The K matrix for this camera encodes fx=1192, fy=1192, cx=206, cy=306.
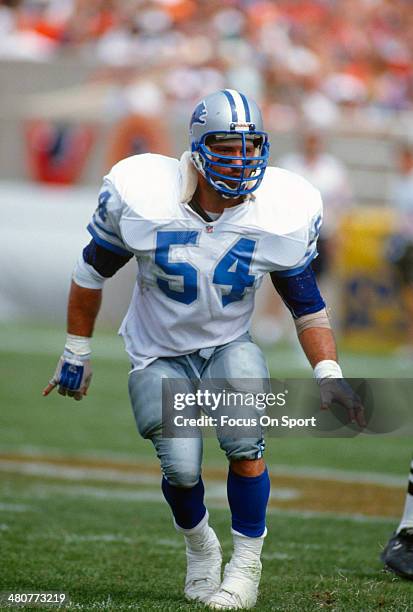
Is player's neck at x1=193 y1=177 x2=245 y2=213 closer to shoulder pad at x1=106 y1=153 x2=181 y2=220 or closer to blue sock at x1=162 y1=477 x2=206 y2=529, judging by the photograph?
shoulder pad at x1=106 y1=153 x2=181 y2=220

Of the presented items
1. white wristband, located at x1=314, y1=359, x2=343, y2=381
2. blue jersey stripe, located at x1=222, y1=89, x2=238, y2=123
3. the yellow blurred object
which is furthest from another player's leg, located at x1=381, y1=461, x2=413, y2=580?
the yellow blurred object

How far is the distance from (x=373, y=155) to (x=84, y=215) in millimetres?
4076

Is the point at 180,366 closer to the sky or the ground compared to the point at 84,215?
closer to the sky

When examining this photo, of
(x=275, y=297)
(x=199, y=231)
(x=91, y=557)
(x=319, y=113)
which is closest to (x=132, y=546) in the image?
(x=91, y=557)

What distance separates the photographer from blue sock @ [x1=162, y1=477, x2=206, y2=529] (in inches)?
143

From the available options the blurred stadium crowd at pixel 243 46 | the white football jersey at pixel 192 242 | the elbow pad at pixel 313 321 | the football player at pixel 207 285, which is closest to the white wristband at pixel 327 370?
the football player at pixel 207 285

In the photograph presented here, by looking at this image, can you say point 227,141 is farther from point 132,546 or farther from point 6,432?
point 6,432

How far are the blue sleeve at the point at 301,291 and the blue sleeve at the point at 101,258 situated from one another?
19.3 inches

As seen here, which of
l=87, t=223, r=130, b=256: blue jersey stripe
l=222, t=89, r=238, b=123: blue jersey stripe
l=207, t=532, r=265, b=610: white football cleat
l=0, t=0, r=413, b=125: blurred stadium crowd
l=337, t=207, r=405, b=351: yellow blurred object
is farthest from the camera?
l=0, t=0, r=413, b=125: blurred stadium crowd

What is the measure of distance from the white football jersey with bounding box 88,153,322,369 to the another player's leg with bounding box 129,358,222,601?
84 mm

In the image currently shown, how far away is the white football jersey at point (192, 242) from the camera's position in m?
3.54

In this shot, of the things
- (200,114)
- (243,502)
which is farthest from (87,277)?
(243,502)

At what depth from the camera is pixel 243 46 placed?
15008 millimetres

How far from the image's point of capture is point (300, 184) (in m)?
3.69
